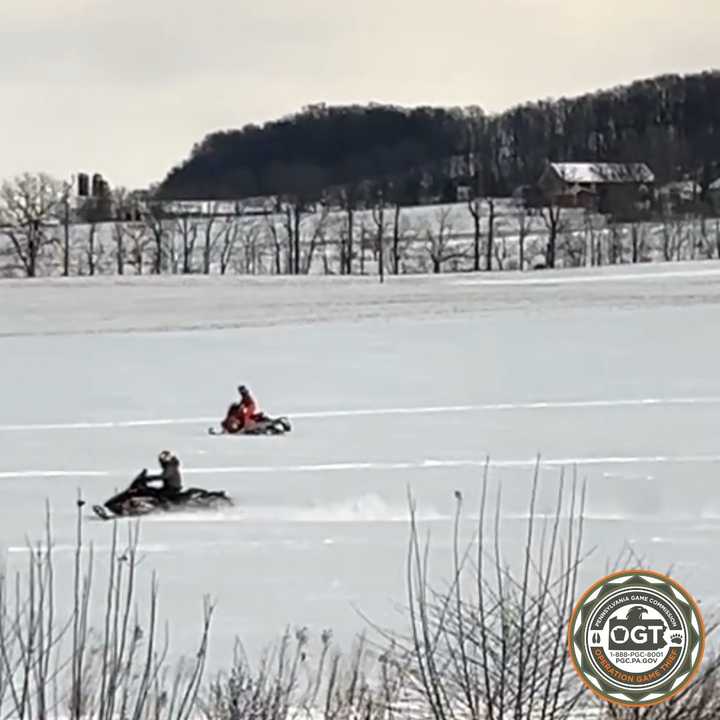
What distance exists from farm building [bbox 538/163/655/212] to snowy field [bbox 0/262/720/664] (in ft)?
81.9

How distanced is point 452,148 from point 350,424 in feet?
191

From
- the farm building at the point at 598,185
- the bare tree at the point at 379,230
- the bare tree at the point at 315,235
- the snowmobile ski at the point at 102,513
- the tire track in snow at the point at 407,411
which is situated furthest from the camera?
the farm building at the point at 598,185

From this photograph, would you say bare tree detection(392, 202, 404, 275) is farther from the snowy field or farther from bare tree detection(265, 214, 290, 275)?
the snowy field

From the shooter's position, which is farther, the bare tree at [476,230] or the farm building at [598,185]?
the farm building at [598,185]

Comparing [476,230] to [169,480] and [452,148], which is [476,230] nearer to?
[452,148]

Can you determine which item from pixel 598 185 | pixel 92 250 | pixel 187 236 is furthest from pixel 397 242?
pixel 598 185

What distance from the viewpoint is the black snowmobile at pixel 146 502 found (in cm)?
1336

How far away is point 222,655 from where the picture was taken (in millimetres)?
9508

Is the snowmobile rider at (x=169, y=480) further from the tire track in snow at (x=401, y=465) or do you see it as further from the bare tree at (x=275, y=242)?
the bare tree at (x=275, y=242)

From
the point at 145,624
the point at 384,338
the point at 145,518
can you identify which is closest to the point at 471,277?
the point at 384,338

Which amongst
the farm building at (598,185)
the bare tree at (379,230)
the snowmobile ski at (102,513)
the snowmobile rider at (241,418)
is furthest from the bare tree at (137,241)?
the snowmobile ski at (102,513)

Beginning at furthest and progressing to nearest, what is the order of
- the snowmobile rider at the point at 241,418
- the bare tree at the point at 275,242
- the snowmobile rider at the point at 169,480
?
the bare tree at the point at 275,242
the snowmobile rider at the point at 241,418
the snowmobile rider at the point at 169,480

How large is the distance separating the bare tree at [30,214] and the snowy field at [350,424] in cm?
1655

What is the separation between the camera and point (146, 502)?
13.4 m
